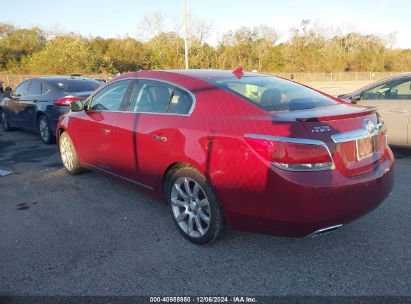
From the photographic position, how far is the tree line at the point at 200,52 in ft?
134

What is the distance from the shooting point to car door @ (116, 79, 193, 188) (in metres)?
3.48

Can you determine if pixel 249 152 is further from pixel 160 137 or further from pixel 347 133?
pixel 160 137

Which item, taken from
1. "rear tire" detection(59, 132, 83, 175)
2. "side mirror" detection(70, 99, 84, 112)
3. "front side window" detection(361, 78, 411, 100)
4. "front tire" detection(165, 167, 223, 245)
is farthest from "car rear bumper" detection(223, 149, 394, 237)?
"front side window" detection(361, 78, 411, 100)

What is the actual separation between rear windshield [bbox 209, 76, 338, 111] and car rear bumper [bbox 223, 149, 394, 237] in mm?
722

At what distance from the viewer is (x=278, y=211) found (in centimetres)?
273

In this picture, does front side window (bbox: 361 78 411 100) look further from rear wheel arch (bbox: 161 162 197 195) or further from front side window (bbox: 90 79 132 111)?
rear wheel arch (bbox: 161 162 197 195)

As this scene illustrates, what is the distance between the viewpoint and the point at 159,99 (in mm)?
3803

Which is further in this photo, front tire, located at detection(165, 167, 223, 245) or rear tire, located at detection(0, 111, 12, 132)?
rear tire, located at detection(0, 111, 12, 132)

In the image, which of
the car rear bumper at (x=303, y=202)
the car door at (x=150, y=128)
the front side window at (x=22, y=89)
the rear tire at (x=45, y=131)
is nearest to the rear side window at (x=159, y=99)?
the car door at (x=150, y=128)

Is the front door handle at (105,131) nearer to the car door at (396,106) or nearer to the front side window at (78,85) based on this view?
the front side window at (78,85)

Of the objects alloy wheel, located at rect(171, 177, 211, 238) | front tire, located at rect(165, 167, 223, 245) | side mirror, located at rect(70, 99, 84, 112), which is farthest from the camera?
side mirror, located at rect(70, 99, 84, 112)

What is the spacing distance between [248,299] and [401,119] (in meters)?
4.77

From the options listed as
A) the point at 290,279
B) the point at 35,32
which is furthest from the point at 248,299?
the point at 35,32

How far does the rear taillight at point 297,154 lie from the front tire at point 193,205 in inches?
27.9
